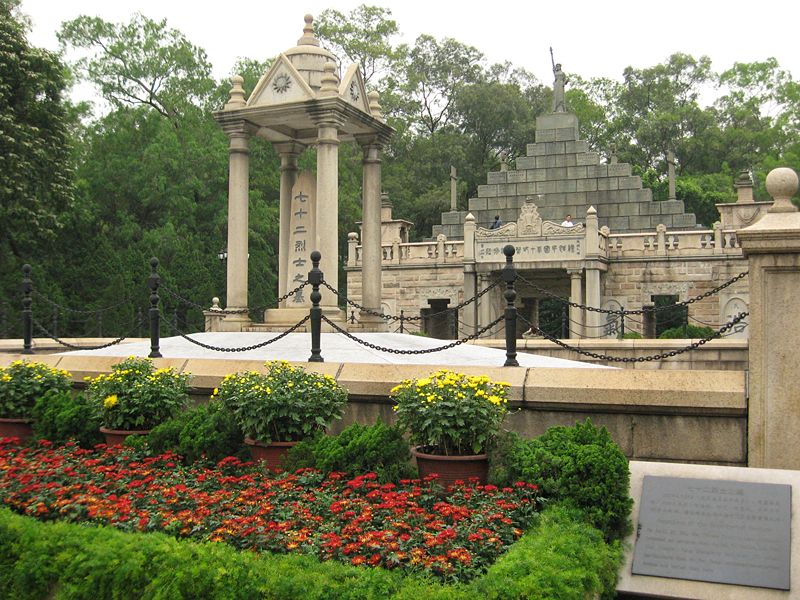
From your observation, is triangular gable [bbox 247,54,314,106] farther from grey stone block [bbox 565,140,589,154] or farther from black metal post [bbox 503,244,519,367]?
grey stone block [bbox 565,140,589,154]

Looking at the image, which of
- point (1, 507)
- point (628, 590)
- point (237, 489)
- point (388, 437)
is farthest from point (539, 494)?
point (1, 507)

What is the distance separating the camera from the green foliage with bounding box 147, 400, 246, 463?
771 cm

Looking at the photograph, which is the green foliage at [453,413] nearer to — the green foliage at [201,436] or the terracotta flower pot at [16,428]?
the green foliage at [201,436]

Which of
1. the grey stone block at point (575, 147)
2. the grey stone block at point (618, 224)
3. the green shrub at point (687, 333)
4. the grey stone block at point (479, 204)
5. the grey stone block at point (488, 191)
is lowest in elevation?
the green shrub at point (687, 333)

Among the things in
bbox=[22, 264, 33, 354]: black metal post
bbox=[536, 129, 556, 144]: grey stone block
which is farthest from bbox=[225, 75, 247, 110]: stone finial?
bbox=[536, 129, 556, 144]: grey stone block

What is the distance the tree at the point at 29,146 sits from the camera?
25.3 meters

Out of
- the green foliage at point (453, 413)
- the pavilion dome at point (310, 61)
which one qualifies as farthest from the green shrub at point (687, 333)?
the green foliage at point (453, 413)

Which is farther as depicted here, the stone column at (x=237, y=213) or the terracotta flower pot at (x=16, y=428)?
the stone column at (x=237, y=213)

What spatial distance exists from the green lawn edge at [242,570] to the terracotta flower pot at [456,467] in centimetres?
110

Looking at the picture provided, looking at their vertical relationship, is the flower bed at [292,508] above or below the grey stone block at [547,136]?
below

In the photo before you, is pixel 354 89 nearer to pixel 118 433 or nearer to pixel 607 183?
pixel 118 433

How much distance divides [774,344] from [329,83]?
881 cm

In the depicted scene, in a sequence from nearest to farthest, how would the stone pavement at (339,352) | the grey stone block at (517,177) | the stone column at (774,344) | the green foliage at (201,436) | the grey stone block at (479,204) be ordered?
A: the stone column at (774,344), the green foliage at (201,436), the stone pavement at (339,352), the grey stone block at (517,177), the grey stone block at (479,204)

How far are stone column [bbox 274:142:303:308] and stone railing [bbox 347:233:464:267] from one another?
48.2ft
